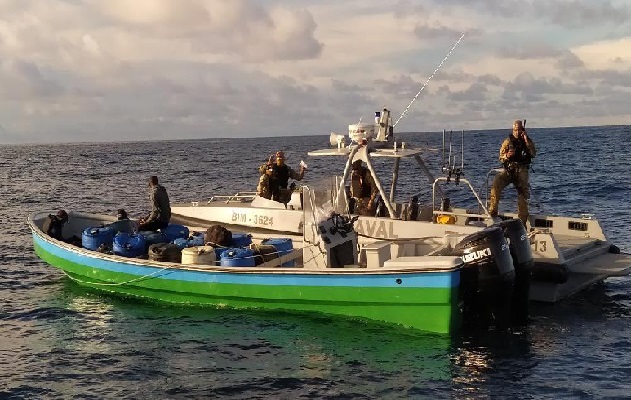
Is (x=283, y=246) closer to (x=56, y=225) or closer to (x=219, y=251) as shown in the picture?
(x=219, y=251)

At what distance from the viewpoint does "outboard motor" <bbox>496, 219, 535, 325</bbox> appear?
44.3 ft

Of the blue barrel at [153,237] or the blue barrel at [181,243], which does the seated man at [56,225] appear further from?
the blue barrel at [181,243]

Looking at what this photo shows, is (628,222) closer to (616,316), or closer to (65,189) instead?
(616,316)

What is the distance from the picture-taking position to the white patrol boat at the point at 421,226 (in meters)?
14.8

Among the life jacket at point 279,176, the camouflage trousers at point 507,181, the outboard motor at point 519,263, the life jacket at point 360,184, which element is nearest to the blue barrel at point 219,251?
the life jacket at point 360,184

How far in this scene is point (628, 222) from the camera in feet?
85.4

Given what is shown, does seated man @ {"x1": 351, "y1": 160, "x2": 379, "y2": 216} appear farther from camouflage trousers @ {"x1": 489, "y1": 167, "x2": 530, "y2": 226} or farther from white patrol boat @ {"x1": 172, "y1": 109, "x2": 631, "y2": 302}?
camouflage trousers @ {"x1": 489, "y1": 167, "x2": 530, "y2": 226}

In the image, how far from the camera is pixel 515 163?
1620 centimetres

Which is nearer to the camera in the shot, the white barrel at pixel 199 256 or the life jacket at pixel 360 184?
the white barrel at pixel 199 256

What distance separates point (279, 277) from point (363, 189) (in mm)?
4364

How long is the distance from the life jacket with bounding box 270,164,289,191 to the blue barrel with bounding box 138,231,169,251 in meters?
3.61

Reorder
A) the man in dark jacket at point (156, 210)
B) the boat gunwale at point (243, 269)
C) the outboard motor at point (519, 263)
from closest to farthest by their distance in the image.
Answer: the boat gunwale at point (243, 269) < the outboard motor at point (519, 263) < the man in dark jacket at point (156, 210)

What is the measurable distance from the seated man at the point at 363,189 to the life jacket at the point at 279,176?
261 centimetres

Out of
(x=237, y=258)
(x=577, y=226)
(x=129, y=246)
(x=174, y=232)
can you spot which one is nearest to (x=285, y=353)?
(x=237, y=258)
